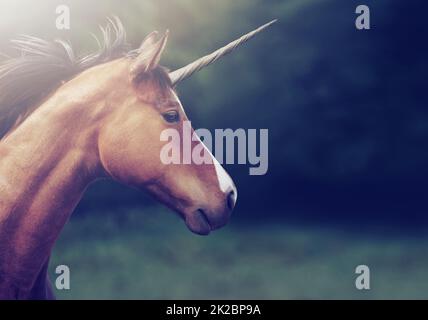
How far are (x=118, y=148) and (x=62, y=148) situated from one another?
0.20 m

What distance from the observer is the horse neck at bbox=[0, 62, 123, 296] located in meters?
1.83

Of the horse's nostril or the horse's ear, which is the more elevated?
the horse's ear

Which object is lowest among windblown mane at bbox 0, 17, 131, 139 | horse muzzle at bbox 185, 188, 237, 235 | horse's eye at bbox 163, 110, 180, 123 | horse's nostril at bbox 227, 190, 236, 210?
horse muzzle at bbox 185, 188, 237, 235

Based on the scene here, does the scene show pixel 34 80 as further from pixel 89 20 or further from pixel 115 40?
pixel 89 20

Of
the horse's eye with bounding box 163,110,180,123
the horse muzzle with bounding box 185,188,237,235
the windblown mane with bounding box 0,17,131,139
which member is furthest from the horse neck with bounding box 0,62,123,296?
the horse muzzle with bounding box 185,188,237,235

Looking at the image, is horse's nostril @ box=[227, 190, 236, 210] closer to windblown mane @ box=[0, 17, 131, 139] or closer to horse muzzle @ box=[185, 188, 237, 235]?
horse muzzle @ box=[185, 188, 237, 235]

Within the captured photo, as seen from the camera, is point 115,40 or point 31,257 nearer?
point 31,257

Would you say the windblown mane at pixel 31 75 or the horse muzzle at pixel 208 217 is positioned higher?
the windblown mane at pixel 31 75

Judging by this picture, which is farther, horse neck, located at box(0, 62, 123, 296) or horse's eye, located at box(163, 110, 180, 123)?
horse's eye, located at box(163, 110, 180, 123)

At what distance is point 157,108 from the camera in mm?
1955

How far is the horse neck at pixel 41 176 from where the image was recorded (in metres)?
1.83

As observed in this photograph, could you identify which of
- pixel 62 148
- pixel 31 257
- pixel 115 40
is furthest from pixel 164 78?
pixel 31 257

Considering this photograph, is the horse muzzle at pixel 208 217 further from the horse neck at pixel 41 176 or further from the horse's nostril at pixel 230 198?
the horse neck at pixel 41 176

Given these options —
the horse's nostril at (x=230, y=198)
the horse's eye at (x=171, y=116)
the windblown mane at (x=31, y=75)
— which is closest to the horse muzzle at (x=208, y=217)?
the horse's nostril at (x=230, y=198)
